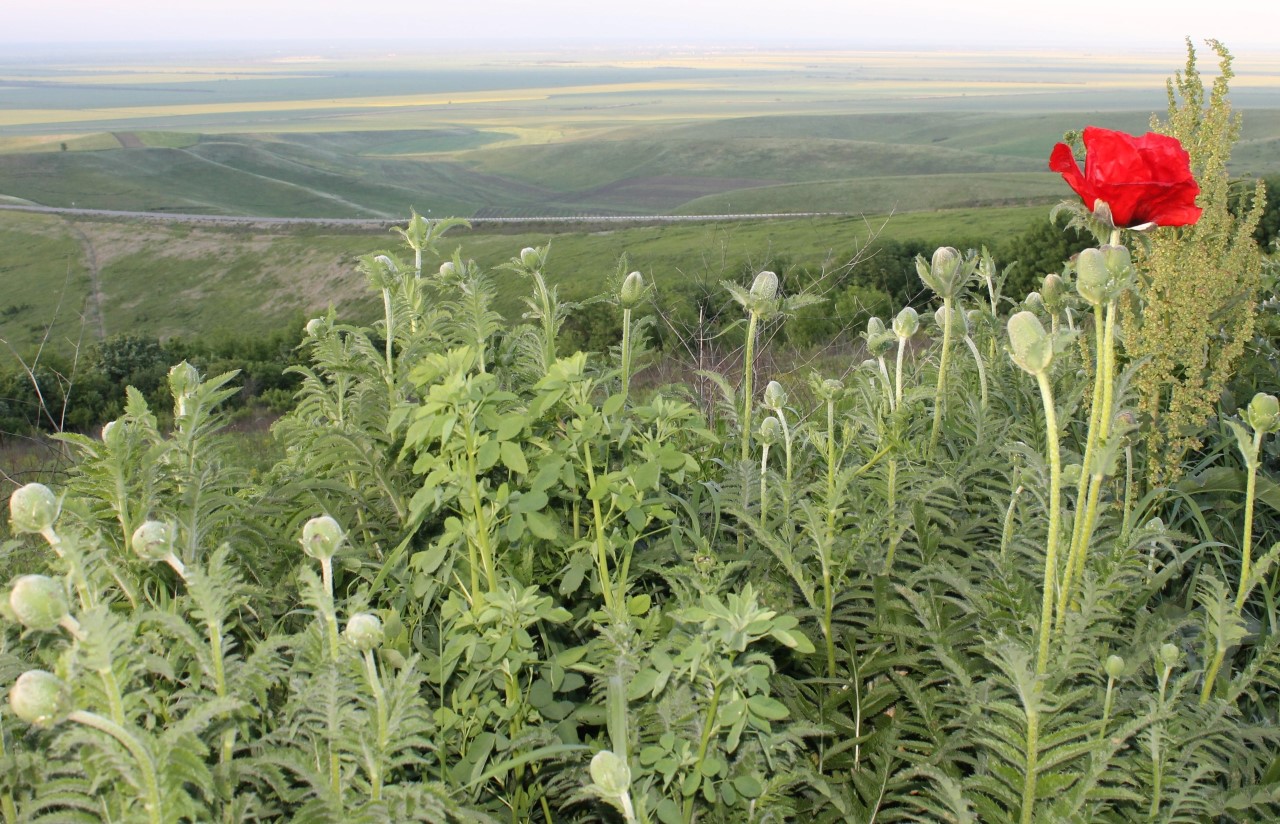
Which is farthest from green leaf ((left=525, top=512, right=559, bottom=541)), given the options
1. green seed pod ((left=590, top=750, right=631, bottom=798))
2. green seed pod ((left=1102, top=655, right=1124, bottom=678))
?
green seed pod ((left=1102, top=655, right=1124, bottom=678))

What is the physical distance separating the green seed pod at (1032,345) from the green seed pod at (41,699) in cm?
156

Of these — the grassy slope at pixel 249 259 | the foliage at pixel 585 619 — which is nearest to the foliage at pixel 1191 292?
the foliage at pixel 585 619

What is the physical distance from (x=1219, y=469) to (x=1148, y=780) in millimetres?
1713

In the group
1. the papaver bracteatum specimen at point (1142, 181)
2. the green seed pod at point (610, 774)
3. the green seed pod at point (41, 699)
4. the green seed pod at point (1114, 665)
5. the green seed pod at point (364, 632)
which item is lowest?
the green seed pod at point (1114, 665)

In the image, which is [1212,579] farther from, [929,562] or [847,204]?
[847,204]

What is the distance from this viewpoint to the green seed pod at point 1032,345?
1.63 meters

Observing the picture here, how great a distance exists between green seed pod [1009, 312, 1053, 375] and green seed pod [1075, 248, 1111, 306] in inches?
9.8

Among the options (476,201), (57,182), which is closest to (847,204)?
(476,201)

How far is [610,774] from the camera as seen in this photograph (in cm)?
133

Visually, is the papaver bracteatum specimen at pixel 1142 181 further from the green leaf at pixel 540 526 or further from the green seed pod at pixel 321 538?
the green seed pod at pixel 321 538

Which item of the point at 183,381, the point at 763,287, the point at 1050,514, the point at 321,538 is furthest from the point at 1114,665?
the point at 183,381

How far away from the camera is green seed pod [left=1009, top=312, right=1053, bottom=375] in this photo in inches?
64.0

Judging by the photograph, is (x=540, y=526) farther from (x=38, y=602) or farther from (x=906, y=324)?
(x=906, y=324)

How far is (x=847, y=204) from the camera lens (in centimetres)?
10531
